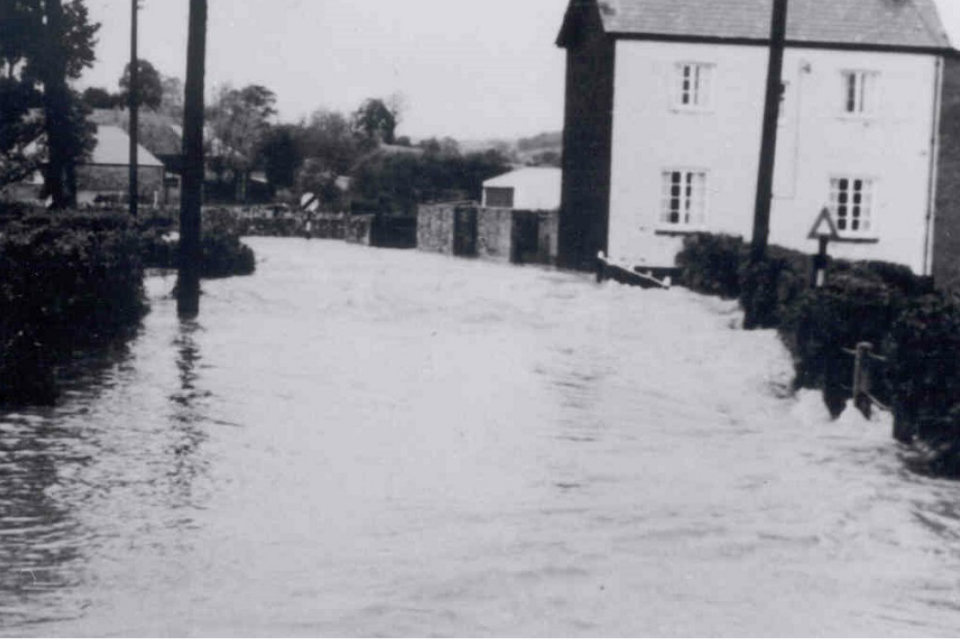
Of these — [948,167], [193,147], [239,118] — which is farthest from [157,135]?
[193,147]

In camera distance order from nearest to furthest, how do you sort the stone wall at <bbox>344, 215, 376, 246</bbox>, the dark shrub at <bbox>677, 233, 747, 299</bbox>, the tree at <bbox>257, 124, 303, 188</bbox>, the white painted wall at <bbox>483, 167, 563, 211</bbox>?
1. the dark shrub at <bbox>677, 233, 747, 299</bbox>
2. the stone wall at <bbox>344, 215, 376, 246</bbox>
3. the white painted wall at <bbox>483, 167, 563, 211</bbox>
4. the tree at <bbox>257, 124, 303, 188</bbox>

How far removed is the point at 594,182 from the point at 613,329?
15778 mm

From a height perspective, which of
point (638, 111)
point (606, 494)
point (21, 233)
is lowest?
point (606, 494)

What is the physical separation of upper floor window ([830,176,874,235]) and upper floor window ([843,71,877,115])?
6.18 feet

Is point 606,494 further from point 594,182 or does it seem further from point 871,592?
point 594,182

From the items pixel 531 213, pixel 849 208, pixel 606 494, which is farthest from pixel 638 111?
pixel 606 494

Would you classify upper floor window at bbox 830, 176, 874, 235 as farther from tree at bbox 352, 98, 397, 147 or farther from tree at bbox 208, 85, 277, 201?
tree at bbox 352, 98, 397, 147

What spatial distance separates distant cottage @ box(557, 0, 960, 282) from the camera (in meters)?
39.7

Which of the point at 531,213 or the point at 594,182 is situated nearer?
the point at 594,182

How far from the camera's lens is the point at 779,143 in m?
40.4

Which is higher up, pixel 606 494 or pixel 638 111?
pixel 638 111

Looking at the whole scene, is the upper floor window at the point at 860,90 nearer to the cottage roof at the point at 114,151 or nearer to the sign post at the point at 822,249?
the sign post at the point at 822,249

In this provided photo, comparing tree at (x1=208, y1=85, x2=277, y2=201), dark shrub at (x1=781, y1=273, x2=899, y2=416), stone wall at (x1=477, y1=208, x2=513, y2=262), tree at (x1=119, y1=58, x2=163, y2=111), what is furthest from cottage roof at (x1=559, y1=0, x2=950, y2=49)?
tree at (x1=119, y1=58, x2=163, y2=111)

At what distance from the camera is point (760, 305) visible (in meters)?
24.7
